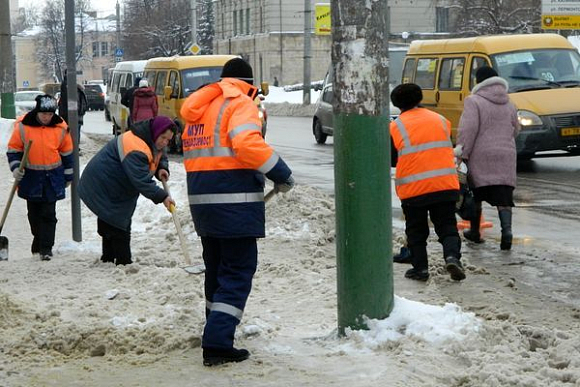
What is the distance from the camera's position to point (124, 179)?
30.0ft

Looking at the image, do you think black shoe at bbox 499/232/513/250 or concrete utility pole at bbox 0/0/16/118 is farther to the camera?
concrete utility pole at bbox 0/0/16/118

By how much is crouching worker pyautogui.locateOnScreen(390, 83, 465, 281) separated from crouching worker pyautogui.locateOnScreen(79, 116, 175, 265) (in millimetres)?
1794

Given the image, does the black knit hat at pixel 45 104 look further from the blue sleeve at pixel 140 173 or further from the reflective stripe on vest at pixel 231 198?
the reflective stripe on vest at pixel 231 198

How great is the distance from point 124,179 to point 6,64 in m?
19.0

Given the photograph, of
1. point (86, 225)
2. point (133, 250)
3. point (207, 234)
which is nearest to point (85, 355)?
point (207, 234)

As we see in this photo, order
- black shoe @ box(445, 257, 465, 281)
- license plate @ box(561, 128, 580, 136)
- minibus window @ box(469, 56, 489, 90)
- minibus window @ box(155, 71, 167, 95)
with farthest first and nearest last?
minibus window @ box(155, 71, 167, 95) → minibus window @ box(469, 56, 489, 90) → license plate @ box(561, 128, 580, 136) → black shoe @ box(445, 257, 465, 281)

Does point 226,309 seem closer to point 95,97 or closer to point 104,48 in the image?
point 95,97

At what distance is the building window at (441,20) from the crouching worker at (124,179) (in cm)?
7461

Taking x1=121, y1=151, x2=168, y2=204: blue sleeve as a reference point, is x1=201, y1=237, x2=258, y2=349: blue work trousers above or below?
below

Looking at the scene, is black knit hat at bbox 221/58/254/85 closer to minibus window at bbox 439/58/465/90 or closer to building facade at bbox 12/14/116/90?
minibus window at bbox 439/58/465/90

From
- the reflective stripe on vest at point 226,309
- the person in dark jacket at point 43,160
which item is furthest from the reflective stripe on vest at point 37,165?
the reflective stripe on vest at point 226,309

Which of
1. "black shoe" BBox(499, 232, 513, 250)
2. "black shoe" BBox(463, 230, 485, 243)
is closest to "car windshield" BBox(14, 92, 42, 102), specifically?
"black shoe" BBox(463, 230, 485, 243)

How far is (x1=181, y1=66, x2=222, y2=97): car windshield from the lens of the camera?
24797 mm

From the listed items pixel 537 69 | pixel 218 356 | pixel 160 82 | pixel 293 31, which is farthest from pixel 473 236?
pixel 293 31
